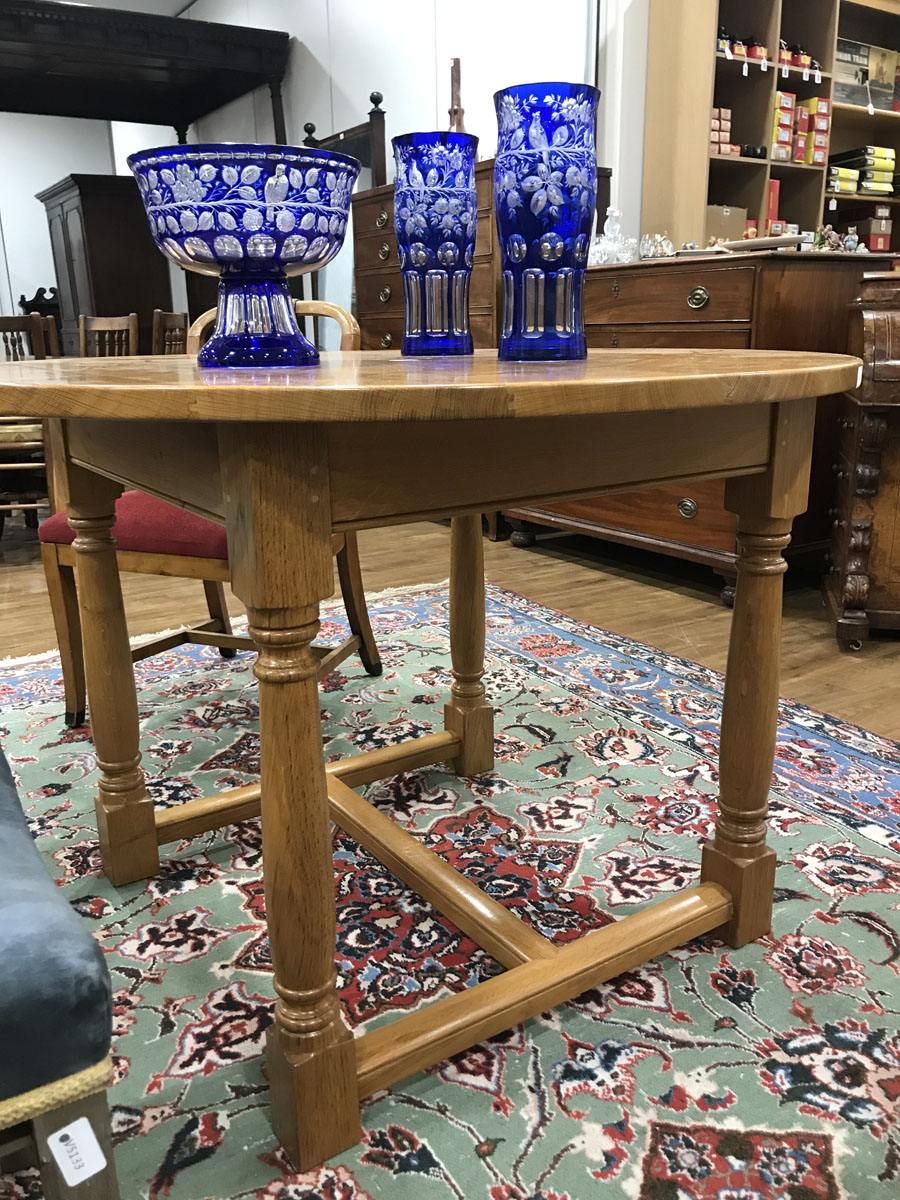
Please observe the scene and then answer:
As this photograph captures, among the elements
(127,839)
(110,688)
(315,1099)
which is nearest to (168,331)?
(110,688)

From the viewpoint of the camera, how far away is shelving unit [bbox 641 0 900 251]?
3.42 meters

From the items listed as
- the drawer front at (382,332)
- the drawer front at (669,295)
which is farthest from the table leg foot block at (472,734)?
the drawer front at (382,332)

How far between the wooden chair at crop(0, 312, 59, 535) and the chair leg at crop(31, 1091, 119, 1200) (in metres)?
3.04

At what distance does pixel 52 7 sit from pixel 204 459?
5.83 m

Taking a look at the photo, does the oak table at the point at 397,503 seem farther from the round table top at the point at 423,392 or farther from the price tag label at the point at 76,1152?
the price tag label at the point at 76,1152

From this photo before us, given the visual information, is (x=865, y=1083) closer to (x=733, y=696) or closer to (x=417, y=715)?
(x=733, y=696)

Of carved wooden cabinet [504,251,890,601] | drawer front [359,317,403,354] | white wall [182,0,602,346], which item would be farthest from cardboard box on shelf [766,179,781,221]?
drawer front [359,317,403,354]

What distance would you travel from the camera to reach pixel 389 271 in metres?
3.90

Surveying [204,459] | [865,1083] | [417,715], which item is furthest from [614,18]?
[865,1083]

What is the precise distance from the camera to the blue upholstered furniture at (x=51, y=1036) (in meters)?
0.58

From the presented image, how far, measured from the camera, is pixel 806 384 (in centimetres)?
93

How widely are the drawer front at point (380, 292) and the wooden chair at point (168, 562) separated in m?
1.89

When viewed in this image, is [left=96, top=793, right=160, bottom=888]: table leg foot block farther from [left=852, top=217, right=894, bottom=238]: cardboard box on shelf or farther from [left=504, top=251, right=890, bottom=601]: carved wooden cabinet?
[left=852, top=217, right=894, bottom=238]: cardboard box on shelf

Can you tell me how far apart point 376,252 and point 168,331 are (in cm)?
99
